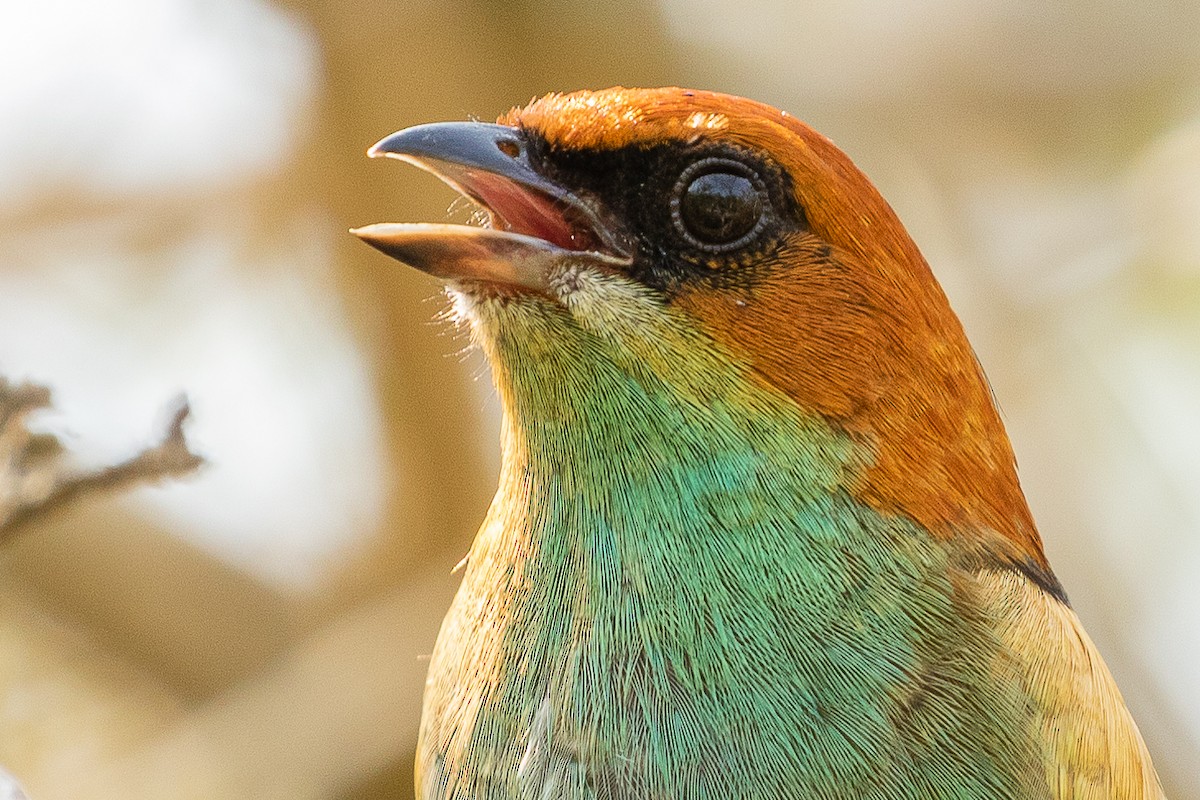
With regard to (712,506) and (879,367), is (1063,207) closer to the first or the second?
(879,367)

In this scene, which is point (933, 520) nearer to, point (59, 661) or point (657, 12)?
point (59, 661)

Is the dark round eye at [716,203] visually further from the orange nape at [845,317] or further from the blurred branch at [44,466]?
the blurred branch at [44,466]

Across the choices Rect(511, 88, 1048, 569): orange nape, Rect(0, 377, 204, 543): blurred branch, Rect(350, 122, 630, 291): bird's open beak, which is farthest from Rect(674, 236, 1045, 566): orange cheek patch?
Rect(0, 377, 204, 543): blurred branch

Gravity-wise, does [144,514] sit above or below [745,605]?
above

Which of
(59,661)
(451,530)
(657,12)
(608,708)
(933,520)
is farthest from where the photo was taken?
(657,12)

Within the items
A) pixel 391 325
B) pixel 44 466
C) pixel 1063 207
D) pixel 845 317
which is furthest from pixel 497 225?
pixel 1063 207

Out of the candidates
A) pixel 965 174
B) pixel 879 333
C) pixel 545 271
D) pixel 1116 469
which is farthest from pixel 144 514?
pixel 1116 469

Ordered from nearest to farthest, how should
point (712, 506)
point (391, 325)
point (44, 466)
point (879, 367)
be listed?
point (712, 506), point (879, 367), point (44, 466), point (391, 325)

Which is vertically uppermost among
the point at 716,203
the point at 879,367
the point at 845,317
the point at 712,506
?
the point at 716,203
